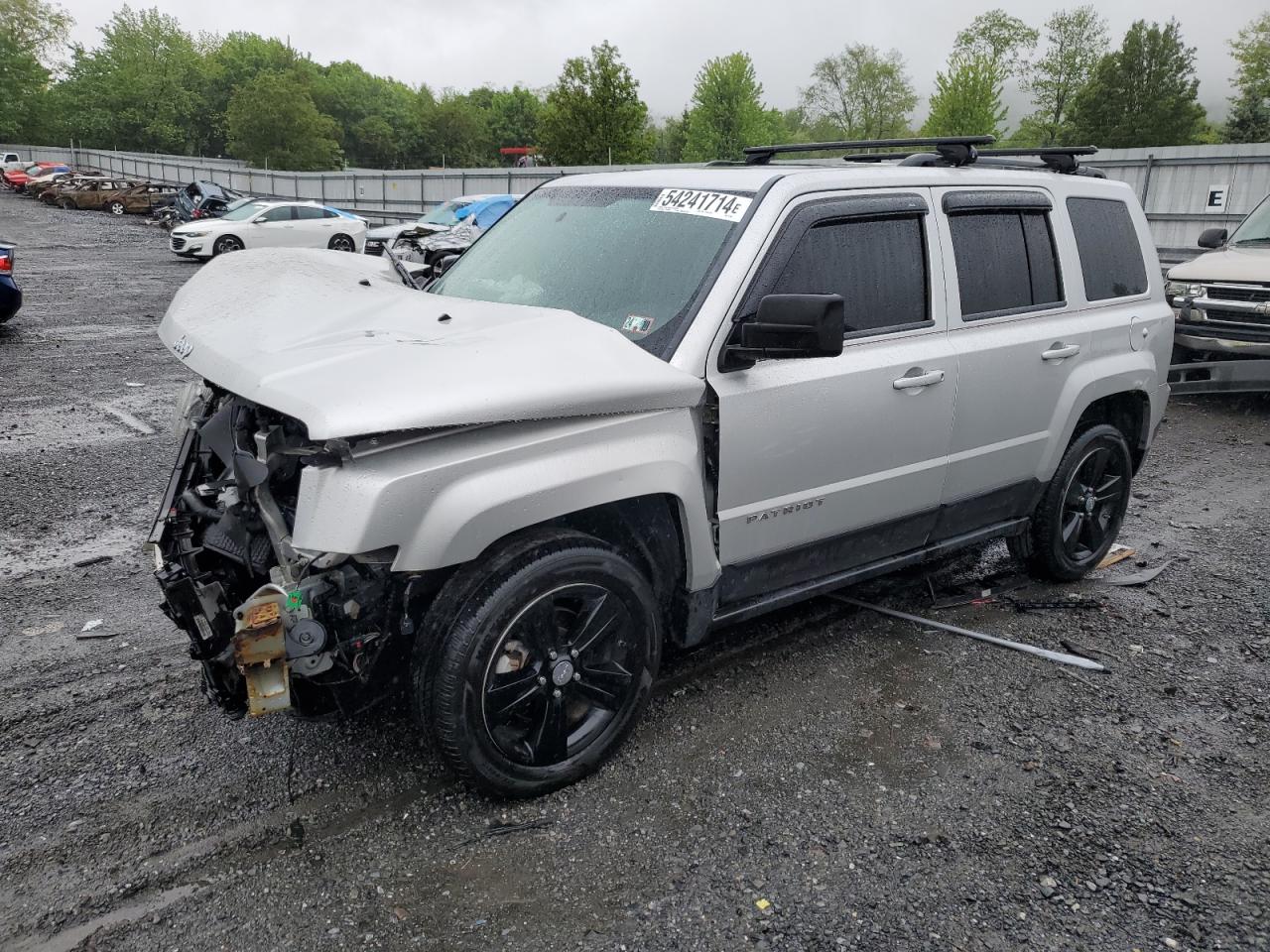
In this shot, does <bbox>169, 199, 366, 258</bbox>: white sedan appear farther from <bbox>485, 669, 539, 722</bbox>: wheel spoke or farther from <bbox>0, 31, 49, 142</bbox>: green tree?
<bbox>0, 31, 49, 142</bbox>: green tree

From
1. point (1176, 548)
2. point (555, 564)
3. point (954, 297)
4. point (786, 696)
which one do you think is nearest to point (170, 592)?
point (555, 564)

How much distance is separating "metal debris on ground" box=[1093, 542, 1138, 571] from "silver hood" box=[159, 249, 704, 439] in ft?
10.9

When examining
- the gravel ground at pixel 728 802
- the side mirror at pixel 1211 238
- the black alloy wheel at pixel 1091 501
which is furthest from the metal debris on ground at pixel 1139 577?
the side mirror at pixel 1211 238

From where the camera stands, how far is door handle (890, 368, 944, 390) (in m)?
3.76

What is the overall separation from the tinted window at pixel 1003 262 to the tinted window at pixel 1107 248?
0.90ft

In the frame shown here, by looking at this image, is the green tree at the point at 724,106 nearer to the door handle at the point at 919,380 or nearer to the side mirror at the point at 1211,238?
the side mirror at the point at 1211,238

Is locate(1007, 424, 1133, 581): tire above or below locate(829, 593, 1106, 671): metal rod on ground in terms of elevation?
above

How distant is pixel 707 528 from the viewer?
336 cm

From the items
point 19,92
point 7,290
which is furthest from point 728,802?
point 19,92

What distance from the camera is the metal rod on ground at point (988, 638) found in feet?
13.8

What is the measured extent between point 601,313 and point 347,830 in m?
1.91

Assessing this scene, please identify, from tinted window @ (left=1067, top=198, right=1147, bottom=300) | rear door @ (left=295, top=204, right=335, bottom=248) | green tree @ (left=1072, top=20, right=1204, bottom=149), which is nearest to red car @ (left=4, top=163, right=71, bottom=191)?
rear door @ (left=295, top=204, right=335, bottom=248)

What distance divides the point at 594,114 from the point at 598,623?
1811 inches

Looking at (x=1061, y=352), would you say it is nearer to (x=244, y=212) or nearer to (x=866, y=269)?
(x=866, y=269)
